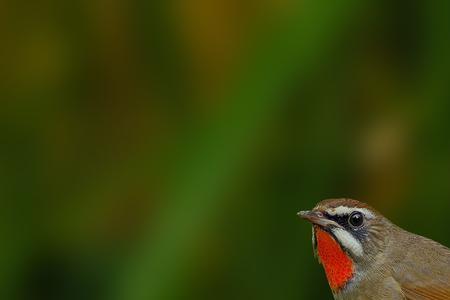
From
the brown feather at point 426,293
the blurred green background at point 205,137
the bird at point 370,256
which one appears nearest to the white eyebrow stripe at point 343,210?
the bird at point 370,256

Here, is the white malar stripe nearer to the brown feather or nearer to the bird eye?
the bird eye

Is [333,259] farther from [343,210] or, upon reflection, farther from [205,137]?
[205,137]

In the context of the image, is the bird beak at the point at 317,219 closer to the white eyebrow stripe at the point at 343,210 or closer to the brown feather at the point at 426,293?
the white eyebrow stripe at the point at 343,210

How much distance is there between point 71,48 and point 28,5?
1.01 feet

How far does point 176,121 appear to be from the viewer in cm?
651

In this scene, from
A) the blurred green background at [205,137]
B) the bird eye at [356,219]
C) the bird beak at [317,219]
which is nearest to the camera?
the bird beak at [317,219]

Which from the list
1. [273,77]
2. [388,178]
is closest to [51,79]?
[273,77]

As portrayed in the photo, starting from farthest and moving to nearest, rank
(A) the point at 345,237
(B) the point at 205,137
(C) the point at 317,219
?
(B) the point at 205,137 < (A) the point at 345,237 < (C) the point at 317,219

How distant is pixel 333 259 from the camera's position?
188 inches

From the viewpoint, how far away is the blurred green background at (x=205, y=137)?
5.90 metres

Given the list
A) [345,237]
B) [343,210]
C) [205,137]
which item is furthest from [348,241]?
[205,137]

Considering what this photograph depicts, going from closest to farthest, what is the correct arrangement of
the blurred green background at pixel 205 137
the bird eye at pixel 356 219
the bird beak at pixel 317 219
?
the bird beak at pixel 317 219 < the bird eye at pixel 356 219 < the blurred green background at pixel 205 137

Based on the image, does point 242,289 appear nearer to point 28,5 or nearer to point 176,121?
point 176,121

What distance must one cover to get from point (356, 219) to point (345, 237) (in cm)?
8
